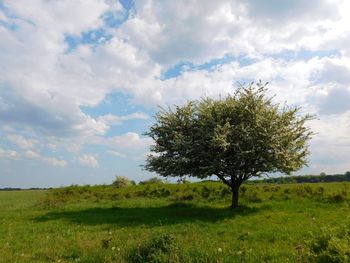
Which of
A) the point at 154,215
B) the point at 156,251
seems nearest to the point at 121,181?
the point at 154,215

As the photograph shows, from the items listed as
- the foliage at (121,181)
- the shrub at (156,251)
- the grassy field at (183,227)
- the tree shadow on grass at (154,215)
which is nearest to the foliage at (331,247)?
the grassy field at (183,227)

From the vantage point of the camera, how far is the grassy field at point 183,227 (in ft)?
41.7

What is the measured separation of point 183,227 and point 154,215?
6986 mm

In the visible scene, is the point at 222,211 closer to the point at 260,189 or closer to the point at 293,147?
the point at 293,147

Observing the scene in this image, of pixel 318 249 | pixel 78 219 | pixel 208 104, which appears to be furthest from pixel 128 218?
pixel 318 249

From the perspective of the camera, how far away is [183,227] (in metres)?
21.9

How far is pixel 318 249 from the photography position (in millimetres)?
9922

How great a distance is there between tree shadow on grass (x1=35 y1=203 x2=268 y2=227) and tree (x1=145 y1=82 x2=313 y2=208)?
267cm

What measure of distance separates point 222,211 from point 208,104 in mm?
8408

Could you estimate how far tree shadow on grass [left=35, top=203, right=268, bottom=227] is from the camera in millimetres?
25422

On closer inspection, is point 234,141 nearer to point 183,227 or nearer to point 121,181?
point 183,227

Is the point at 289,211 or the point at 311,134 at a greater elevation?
the point at 311,134

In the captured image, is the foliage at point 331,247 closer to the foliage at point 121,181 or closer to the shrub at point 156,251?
the shrub at point 156,251

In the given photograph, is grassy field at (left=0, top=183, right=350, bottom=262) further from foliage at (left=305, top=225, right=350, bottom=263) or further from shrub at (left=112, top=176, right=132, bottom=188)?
shrub at (left=112, top=176, right=132, bottom=188)
